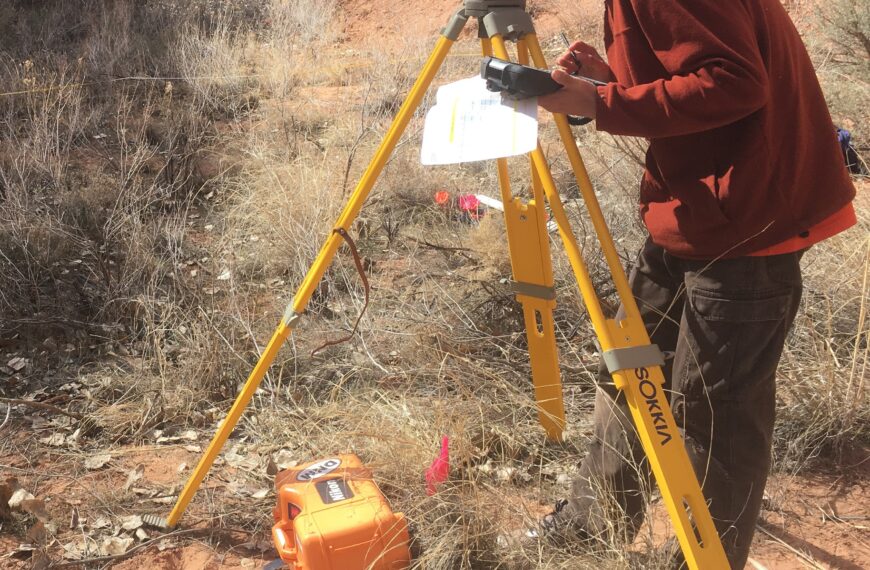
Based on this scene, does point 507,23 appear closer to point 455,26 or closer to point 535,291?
point 455,26

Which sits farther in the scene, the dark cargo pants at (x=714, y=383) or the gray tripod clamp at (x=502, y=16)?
the gray tripod clamp at (x=502, y=16)

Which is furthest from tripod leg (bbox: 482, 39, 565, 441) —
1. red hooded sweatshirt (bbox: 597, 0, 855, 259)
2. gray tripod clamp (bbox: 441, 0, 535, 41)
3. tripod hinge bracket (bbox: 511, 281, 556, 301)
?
red hooded sweatshirt (bbox: 597, 0, 855, 259)

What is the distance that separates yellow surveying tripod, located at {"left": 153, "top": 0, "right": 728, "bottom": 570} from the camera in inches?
62.9

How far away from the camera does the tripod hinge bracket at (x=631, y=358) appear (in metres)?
1.62

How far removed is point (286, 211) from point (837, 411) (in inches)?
109

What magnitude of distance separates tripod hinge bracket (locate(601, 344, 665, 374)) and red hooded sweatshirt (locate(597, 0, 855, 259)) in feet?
0.78

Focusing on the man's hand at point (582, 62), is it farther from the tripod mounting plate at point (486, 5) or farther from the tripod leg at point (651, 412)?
the tripod leg at point (651, 412)

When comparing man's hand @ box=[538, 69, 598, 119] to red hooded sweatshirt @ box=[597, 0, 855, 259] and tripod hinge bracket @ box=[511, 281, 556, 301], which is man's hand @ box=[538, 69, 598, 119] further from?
tripod hinge bracket @ box=[511, 281, 556, 301]

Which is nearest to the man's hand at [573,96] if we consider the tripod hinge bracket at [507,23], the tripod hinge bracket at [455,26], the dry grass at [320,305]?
the tripod hinge bracket at [507,23]

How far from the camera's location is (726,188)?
5.15 feet

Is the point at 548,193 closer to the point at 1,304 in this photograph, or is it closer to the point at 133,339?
the point at 133,339

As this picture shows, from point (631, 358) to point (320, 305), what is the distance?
2.37 m

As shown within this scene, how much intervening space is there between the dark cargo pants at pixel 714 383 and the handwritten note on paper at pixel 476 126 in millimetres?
481

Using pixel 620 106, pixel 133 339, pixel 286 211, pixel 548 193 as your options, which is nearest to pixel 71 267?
pixel 133 339
